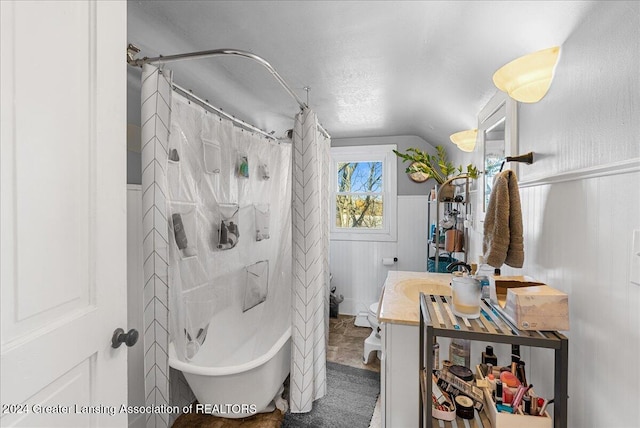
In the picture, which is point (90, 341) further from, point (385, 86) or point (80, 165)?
point (385, 86)

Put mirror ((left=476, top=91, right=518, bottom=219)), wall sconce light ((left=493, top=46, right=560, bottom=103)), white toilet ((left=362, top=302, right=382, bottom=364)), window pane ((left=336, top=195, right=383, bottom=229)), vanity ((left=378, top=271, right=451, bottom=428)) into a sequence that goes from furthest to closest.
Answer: window pane ((left=336, top=195, right=383, bottom=229))
white toilet ((left=362, top=302, right=382, bottom=364))
mirror ((left=476, top=91, right=518, bottom=219))
vanity ((left=378, top=271, right=451, bottom=428))
wall sconce light ((left=493, top=46, right=560, bottom=103))

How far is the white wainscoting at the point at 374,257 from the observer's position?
11.4 ft

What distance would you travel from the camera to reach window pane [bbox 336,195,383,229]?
3641 mm

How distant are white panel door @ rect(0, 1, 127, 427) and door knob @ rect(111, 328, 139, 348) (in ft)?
0.05

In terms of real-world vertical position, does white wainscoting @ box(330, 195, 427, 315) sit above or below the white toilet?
above

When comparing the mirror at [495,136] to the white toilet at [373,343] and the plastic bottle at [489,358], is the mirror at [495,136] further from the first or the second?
the white toilet at [373,343]

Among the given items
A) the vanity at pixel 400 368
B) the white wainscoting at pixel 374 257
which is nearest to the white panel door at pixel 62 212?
the vanity at pixel 400 368

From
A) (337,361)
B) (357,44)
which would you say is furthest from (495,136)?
(337,361)

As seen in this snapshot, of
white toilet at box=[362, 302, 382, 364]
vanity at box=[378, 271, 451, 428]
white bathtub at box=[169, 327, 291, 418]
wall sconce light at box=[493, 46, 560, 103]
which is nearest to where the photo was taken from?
wall sconce light at box=[493, 46, 560, 103]

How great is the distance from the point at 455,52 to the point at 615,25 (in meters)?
0.75

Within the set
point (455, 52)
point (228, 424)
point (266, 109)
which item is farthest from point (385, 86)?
point (228, 424)

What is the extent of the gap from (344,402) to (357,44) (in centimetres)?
219

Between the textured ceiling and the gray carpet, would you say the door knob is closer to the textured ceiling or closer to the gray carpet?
the textured ceiling

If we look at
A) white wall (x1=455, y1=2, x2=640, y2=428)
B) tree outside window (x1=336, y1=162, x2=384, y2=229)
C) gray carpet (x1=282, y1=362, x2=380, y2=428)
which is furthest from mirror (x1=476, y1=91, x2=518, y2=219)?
tree outside window (x1=336, y1=162, x2=384, y2=229)
